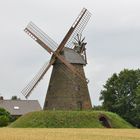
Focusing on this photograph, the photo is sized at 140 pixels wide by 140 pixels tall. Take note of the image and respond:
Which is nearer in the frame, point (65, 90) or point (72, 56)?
point (65, 90)

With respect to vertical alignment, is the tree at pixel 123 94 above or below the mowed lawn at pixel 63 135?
above

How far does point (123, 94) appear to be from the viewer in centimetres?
8781

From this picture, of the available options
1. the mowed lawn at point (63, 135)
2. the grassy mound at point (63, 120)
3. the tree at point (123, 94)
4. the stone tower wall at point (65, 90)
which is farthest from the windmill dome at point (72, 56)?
the mowed lawn at point (63, 135)

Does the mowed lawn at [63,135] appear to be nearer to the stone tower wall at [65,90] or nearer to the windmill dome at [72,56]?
the stone tower wall at [65,90]

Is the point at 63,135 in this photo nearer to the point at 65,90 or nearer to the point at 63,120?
the point at 63,120

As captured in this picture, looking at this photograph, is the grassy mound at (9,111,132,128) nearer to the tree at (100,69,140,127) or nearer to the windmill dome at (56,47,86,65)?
the windmill dome at (56,47,86,65)

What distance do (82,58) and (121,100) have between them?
1658 centimetres

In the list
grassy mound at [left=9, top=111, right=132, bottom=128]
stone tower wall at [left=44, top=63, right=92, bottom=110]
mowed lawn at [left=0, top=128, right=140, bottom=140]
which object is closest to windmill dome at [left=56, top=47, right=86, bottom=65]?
stone tower wall at [left=44, top=63, right=92, bottom=110]

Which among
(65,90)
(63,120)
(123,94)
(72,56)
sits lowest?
(63,120)

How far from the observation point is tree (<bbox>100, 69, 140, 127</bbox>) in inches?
3386

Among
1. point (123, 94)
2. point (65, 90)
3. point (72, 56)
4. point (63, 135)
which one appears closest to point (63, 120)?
point (65, 90)

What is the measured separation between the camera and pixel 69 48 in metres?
71.2

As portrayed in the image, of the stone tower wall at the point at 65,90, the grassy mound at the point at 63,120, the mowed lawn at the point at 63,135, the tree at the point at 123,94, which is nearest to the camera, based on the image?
the mowed lawn at the point at 63,135

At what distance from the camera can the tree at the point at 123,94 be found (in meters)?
86.0
